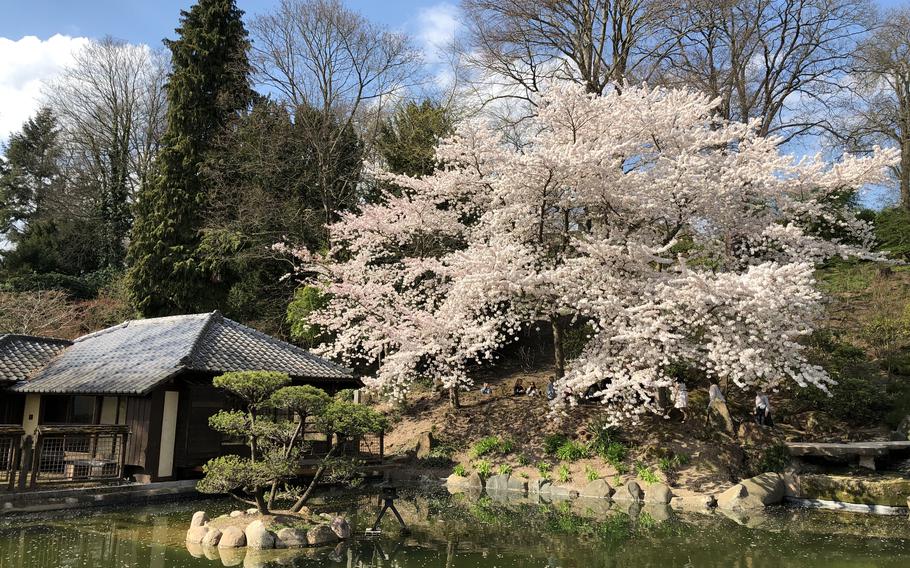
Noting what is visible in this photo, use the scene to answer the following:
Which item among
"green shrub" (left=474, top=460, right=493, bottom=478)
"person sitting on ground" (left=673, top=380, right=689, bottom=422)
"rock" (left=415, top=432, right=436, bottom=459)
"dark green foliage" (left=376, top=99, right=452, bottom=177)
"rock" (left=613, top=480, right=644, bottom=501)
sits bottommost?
"rock" (left=613, top=480, right=644, bottom=501)

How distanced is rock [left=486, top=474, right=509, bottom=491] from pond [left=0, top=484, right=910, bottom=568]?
2373mm

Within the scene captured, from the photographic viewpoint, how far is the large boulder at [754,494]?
1177cm

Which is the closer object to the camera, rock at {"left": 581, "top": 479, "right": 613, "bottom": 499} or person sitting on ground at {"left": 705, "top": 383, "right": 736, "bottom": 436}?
rock at {"left": 581, "top": 479, "right": 613, "bottom": 499}

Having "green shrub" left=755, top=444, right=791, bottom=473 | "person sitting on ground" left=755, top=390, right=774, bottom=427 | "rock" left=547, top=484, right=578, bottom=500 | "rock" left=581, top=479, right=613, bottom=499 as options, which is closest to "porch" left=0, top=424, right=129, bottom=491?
"rock" left=547, top=484, right=578, bottom=500

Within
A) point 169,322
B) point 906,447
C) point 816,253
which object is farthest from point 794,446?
point 169,322

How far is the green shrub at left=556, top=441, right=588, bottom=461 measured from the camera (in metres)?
14.7

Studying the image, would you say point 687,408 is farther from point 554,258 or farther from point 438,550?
point 438,550

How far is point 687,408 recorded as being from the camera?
15.4m

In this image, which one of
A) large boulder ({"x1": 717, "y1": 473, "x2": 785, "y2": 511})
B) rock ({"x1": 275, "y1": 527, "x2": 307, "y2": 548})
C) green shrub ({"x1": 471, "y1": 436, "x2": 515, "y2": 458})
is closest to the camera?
rock ({"x1": 275, "y1": 527, "x2": 307, "y2": 548})

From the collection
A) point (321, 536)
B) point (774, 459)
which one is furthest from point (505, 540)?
point (774, 459)

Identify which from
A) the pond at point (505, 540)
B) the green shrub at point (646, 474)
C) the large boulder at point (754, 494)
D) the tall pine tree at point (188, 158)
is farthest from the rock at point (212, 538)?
the tall pine tree at point (188, 158)

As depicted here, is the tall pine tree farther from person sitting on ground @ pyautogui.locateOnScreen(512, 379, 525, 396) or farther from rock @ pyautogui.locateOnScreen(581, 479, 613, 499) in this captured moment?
rock @ pyautogui.locateOnScreen(581, 479, 613, 499)

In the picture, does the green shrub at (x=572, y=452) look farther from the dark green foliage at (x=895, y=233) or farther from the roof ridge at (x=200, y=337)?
the dark green foliage at (x=895, y=233)

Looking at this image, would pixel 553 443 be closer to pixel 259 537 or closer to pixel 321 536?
pixel 321 536
